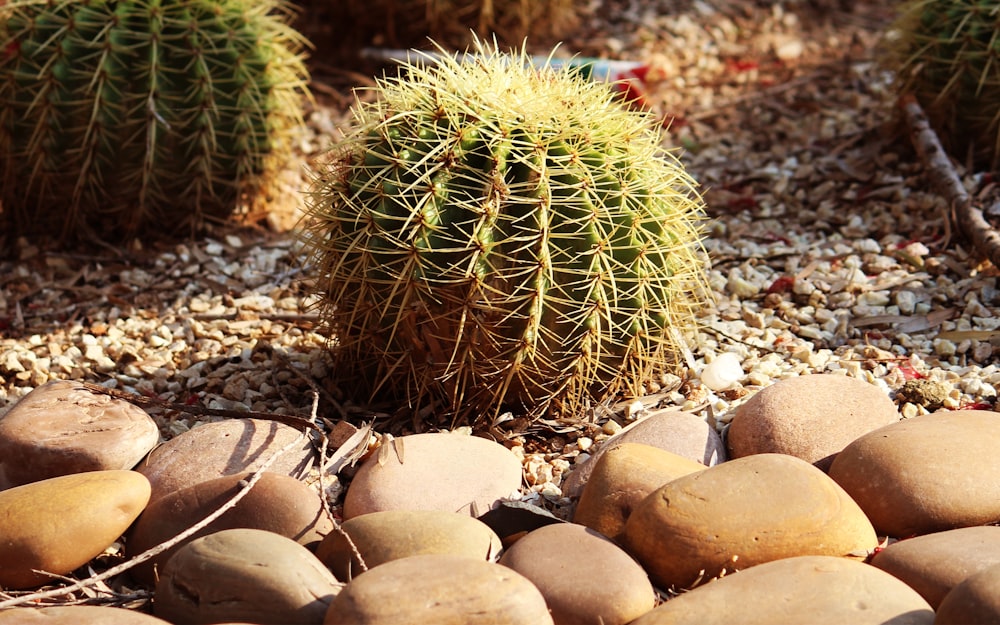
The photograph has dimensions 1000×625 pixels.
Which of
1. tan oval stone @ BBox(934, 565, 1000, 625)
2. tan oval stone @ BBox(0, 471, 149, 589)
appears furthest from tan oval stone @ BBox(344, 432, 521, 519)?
tan oval stone @ BBox(934, 565, 1000, 625)

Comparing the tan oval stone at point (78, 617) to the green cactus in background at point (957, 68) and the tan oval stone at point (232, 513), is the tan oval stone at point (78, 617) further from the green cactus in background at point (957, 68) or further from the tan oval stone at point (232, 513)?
the green cactus in background at point (957, 68)

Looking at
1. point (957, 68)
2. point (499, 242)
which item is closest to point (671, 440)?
point (499, 242)

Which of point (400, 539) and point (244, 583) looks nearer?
point (244, 583)

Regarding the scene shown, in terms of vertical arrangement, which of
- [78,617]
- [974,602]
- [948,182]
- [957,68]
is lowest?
[78,617]

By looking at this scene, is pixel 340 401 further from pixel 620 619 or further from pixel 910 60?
pixel 910 60

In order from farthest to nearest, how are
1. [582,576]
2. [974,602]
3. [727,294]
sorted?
[727,294]
[582,576]
[974,602]

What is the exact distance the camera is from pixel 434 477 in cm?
240

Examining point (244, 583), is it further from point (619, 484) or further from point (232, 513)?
point (619, 484)

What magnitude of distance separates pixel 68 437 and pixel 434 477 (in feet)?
2.83

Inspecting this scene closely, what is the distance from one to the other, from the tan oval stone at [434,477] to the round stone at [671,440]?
0.49ft

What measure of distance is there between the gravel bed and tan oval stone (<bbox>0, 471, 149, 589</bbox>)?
24.1 inches

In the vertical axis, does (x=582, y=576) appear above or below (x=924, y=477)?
below

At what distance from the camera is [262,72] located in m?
4.02

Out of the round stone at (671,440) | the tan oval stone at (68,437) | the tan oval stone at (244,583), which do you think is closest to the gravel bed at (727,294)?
the round stone at (671,440)
